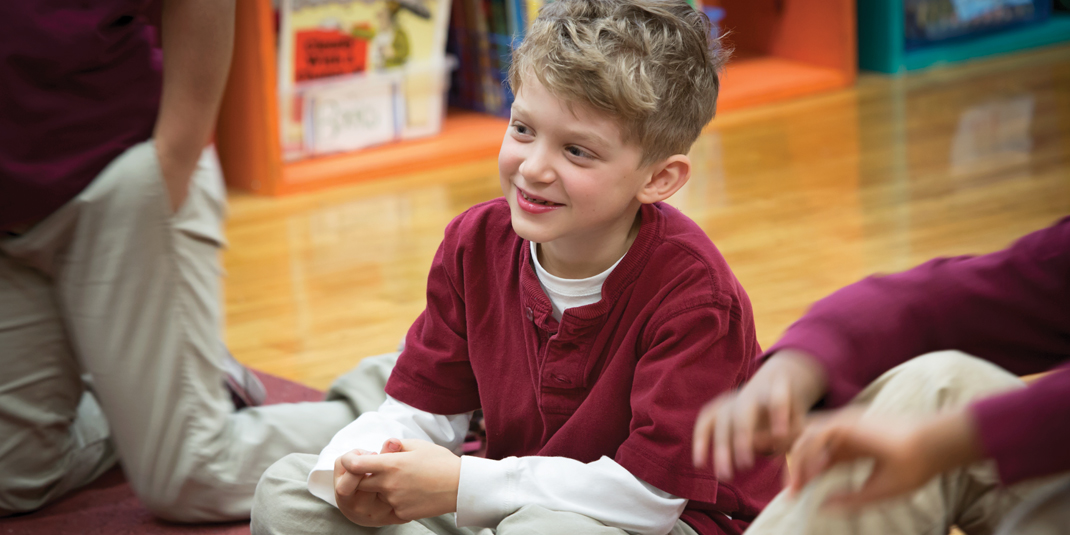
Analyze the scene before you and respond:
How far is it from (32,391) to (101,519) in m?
0.16

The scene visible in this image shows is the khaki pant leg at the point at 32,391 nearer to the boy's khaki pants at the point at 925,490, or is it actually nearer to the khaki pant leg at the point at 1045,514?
the boy's khaki pants at the point at 925,490

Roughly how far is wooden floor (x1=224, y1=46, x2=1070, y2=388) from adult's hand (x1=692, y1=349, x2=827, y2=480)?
2.75ft

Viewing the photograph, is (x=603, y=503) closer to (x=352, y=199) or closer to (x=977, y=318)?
(x=977, y=318)

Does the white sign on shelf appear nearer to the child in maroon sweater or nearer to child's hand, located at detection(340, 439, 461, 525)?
child's hand, located at detection(340, 439, 461, 525)

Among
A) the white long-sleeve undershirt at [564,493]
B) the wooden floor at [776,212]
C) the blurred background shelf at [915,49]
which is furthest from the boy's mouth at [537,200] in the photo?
the blurred background shelf at [915,49]

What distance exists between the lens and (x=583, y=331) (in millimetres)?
900

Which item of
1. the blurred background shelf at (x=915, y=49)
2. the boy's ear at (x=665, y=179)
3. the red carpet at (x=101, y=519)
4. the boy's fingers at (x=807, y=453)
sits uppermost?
the boy's ear at (x=665, y=179)

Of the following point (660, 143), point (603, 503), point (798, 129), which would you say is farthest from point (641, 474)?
point (798, 129)

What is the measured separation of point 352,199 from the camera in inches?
93.1

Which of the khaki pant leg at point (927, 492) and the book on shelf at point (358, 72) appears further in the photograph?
the book on shelf at point (358, 72)

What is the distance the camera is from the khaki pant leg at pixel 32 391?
46.4 inches

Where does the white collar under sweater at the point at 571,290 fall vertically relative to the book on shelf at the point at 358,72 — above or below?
above

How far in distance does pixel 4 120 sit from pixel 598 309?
642 millimetres

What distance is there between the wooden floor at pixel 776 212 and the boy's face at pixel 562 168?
2.29ft
